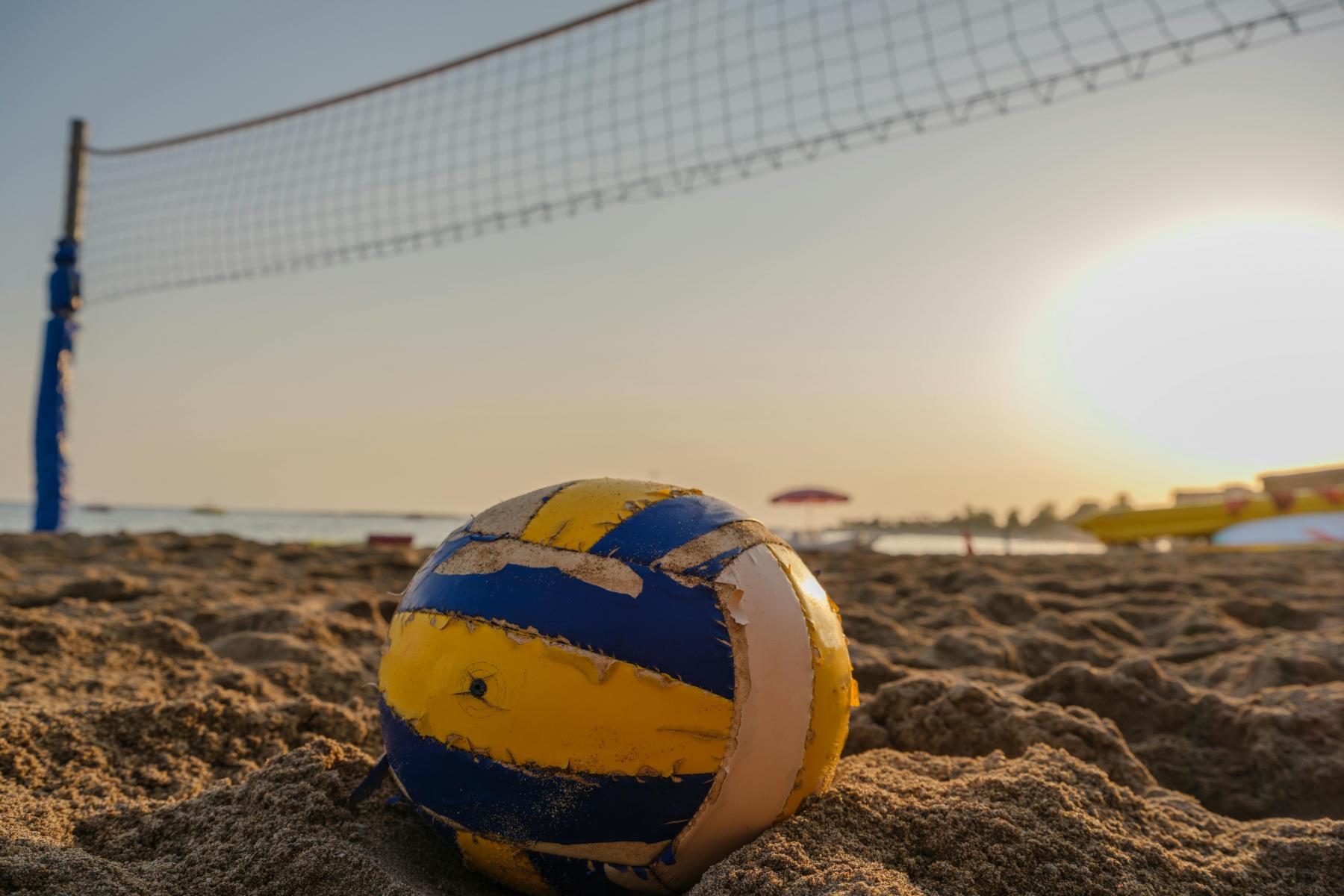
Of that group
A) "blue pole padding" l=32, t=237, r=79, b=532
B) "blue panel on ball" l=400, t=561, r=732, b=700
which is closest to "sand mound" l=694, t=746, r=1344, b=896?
"blue panel on ball" l=400, t=561, r=732, b=700

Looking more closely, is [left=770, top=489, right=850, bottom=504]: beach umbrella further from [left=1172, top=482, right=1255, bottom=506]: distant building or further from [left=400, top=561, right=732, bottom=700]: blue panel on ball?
[left=400, top=561, right=732, bottom=700]: blue panel on ball

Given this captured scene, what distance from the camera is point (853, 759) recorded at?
2.22 m

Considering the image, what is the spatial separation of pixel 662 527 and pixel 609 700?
0.38 metres

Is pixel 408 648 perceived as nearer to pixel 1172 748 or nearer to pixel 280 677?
pixel 280 677

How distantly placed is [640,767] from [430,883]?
553 mm

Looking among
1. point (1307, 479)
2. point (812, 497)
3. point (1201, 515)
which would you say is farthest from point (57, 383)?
point (1307, 479)

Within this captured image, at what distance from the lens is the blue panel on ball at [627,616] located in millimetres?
1555

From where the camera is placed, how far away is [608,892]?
1.64 metres

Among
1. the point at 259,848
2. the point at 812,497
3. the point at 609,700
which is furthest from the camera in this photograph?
the point at 812,497

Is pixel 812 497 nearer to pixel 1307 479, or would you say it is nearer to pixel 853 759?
pixel 1307 479

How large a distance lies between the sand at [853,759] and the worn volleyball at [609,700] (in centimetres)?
13

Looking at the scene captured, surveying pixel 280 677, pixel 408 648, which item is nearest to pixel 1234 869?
pixel 408 648

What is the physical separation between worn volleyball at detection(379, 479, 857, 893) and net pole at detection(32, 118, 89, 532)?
9033mm

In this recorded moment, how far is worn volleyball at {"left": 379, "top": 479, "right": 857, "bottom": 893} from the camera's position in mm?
1536
